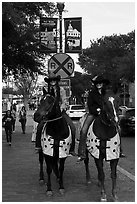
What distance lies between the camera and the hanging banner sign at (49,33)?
40.9 ft

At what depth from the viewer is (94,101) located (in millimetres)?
8039

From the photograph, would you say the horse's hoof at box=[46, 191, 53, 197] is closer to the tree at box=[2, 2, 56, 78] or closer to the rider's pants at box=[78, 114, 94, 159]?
the rider's pants at box=[78, 114, 94, 159]

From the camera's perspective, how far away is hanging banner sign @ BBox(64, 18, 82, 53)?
40.0ft

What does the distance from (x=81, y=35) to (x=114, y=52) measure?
54.7 m

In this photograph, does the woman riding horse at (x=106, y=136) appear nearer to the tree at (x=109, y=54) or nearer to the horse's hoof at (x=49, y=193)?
the horse's hoof at (x=49, y=193)

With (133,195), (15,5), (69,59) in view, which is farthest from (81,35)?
(15,5)

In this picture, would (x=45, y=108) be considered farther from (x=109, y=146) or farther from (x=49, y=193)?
(x=49, y=193)

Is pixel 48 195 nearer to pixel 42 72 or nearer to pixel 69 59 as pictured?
pixel 69 59

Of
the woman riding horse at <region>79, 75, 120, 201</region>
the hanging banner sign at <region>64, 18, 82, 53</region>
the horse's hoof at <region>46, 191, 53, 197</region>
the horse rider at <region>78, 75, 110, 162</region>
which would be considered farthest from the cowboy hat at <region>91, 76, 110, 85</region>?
the hanging banner sign at <region>64, 18, 82, 53</region>

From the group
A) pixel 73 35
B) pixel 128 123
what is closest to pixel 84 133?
pixel 73 35

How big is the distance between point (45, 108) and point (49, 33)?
4972 millimetres

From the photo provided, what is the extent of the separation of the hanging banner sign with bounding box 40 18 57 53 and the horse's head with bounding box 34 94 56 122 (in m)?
4.49

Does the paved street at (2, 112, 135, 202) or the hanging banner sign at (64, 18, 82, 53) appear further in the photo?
the hanging banner sign at (64, 18, 82, 53)

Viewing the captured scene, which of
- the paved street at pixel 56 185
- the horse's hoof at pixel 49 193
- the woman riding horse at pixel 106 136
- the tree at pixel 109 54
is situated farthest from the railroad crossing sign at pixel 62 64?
the tree at pixel 109 54
